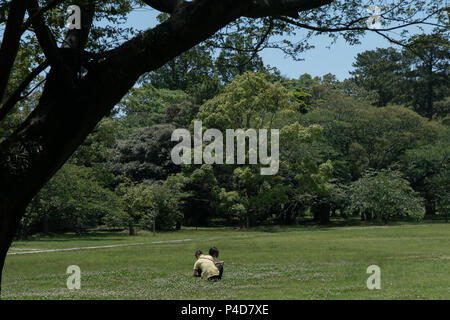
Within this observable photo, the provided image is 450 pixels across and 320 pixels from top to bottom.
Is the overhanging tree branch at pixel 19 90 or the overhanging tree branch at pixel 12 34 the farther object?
the overhanging tree branch at pixel 19 90

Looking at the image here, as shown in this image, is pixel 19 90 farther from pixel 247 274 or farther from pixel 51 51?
pixel 247 274

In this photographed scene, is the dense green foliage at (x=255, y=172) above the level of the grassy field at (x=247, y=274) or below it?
above

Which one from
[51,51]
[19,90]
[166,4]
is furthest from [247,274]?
[51,51]

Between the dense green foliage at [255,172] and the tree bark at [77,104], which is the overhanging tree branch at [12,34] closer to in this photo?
the tree bark at [77,104]

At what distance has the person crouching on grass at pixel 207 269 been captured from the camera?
35.5 ft

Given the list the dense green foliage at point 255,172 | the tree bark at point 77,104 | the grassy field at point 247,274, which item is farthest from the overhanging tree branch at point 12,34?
the dense green foliage at point 255,172

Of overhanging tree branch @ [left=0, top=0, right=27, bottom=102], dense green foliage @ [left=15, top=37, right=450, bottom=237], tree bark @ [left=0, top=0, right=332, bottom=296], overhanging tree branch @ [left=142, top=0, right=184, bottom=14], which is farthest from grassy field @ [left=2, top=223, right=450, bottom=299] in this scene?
dense green foliage @ [left=15, top=37, right=450, bottom=237]

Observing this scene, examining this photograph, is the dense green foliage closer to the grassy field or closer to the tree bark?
the grassy field

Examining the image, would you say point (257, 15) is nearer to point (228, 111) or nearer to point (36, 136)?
point (36, 136)

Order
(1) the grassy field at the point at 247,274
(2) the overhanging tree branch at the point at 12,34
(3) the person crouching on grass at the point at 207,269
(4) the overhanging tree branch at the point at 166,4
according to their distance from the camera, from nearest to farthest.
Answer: (2) the overhanging tree branch at the point at 12,34 → (4) the overhanging tree branch at the point at 166,4 → (1) the grassy field at the point at 247,274 → (3) the person crouching on grass at the point at 207,269

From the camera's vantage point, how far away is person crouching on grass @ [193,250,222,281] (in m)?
10.8

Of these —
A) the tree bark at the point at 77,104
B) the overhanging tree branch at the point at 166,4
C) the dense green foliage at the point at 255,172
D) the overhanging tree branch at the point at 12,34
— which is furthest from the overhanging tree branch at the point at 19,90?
the dense green foliage at the point at 255,172

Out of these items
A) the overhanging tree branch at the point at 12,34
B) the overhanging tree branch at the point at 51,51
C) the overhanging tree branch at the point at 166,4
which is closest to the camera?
the overhanging tree branch at the point at 12,34

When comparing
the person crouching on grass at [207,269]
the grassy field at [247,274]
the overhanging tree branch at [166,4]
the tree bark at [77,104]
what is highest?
the overhanging tree branch at [166,4]
